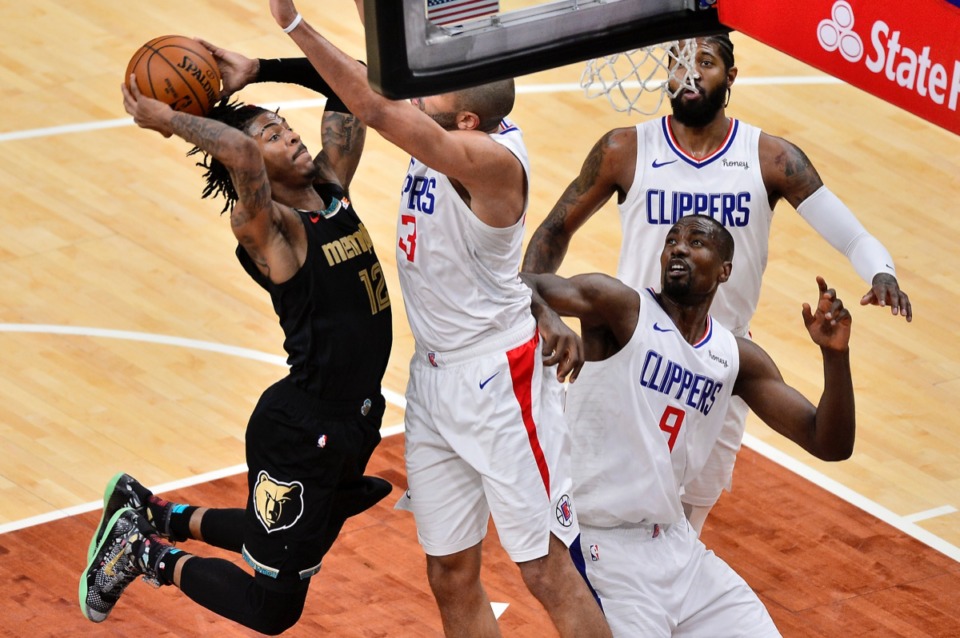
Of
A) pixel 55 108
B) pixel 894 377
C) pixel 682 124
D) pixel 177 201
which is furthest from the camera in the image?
pixel 55 108

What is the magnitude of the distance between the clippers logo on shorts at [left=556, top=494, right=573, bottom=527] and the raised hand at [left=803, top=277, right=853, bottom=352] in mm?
1030

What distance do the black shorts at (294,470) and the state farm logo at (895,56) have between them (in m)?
2.39

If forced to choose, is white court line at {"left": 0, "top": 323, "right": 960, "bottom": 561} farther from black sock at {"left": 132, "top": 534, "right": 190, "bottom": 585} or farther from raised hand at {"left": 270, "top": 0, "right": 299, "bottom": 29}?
raised hand at {"left": 270, "top": 0, "right": 299, "bottom": 29}

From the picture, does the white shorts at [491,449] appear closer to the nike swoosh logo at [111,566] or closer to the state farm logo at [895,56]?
the nike swoosh logo at [111,566]

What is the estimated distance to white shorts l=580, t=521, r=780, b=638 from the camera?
6375 millimetres

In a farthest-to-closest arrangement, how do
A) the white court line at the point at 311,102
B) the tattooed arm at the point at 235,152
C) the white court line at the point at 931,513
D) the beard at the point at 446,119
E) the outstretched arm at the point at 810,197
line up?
1. the white court line at the point at 311,102
2. the white court line at the point at 931,513
3. the outstretched arm at the point at 810,197
4. the beard at the point at 446,119
5. the tattooed arm at the point at 235,152

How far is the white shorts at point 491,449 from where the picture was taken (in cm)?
629

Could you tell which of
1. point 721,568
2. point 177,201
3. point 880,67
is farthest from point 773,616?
point 177,201

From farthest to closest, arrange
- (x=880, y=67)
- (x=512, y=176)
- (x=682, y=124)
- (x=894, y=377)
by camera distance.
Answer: (x=894, y=377) → (x=682, y=124) → (x=512, y=176) → (x=880, y=67)

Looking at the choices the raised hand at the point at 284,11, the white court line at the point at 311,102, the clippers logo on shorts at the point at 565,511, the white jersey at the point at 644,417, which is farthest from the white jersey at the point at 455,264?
the white court line at the point at 311,102

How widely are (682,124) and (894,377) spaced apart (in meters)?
2.85

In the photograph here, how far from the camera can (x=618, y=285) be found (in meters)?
6.43

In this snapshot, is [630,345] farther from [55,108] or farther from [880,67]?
[55,108]

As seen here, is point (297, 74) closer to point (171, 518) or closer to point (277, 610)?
point (171, 518)
